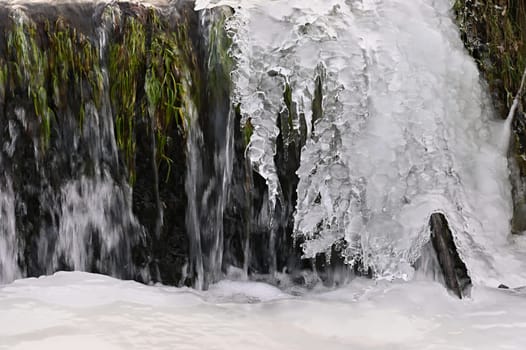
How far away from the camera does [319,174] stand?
11.9ft

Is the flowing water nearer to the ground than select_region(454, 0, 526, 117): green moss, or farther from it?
nearer to the ground

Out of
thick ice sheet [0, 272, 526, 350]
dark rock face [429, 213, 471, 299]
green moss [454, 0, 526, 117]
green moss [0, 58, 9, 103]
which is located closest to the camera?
thick ice sheet [0, 272, 526, 350]

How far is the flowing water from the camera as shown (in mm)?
3551

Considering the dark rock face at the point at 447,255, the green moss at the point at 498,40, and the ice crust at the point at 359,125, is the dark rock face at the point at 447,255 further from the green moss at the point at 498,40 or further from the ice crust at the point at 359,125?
the green moss at the point at 498,40

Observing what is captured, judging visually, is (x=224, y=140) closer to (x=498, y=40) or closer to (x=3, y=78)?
(x=3, y=78)

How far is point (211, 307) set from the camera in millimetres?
3232

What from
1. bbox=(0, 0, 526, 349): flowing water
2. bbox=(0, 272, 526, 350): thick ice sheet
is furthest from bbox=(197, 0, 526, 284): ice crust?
bbox=(0, 272, 526, 350): thick ice sheet

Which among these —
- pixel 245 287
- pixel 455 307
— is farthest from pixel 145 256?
pixel 455 307

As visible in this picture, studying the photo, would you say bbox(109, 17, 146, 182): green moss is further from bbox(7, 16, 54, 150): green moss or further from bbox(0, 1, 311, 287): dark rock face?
bbox(7, 16, 54, 150): green moss

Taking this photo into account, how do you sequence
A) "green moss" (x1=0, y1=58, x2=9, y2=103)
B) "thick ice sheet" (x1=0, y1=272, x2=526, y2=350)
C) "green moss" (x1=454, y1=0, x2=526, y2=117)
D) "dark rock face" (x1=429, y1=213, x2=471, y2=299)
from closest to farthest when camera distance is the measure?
"thick ice sheet" (x1=0, y1=272, x2=526, y2=350) → "dark rock face" (x1=429, y1=213, x2=471, y2=299) → "green moss" (x1=0, y1=58, x2=9, y2=103) → "green moss" (x1=454, y1=0, x2=526, y2=117)

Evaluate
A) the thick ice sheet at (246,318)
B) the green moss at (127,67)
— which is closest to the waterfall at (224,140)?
the green moss at (127,67)

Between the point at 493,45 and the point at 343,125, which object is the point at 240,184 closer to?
the point at 343,125

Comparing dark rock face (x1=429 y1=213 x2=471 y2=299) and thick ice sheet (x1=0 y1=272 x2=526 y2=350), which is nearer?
thick ice sheet (x1=0 y1=272 x2=526 y2=350)

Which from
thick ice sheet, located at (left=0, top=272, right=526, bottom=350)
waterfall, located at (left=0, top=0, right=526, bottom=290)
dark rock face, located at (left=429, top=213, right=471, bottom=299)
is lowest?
thick ice sheet, located at (left=0, top=272, right=526, bottom=350)
